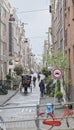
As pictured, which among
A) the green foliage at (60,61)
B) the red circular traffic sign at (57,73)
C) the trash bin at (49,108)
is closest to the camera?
the trash bin at (49,108)

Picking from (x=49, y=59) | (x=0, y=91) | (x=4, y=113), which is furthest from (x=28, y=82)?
(x=4, y=113)

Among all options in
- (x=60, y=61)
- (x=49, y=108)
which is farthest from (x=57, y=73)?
(x=49, y=108)

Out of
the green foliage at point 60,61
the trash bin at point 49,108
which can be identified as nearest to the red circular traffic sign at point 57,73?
the green foliage at point 60,61

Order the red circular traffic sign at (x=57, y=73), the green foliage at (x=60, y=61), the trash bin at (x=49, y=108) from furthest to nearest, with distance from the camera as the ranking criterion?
the green foliage at (x=60, y=61) < the red circular traffic sign at (x=57, y=73) < the trash bin at (x=49, y=108)

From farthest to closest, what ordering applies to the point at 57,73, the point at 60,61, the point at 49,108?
the point at 60,61 → the point at 57,73 → the point at 49,108

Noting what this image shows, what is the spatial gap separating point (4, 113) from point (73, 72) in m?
12.4

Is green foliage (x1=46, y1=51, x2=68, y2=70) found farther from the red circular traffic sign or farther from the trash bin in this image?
the trash bin

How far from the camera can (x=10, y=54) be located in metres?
96.1

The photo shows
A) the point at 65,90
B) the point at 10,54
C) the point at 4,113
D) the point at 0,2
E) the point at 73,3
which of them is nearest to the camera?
the point at 4,113

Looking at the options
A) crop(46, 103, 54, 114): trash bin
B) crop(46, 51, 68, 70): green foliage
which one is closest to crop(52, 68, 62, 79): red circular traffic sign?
crop(46, 51, 68, 70): green foliage

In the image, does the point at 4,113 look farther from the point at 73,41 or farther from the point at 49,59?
the point at 49,59

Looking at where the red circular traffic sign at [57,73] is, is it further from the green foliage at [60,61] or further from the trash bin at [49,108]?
the trash bin at [49,108]

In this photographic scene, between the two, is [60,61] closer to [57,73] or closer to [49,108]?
[57,73]

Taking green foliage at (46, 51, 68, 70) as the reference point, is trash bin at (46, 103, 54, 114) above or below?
below
